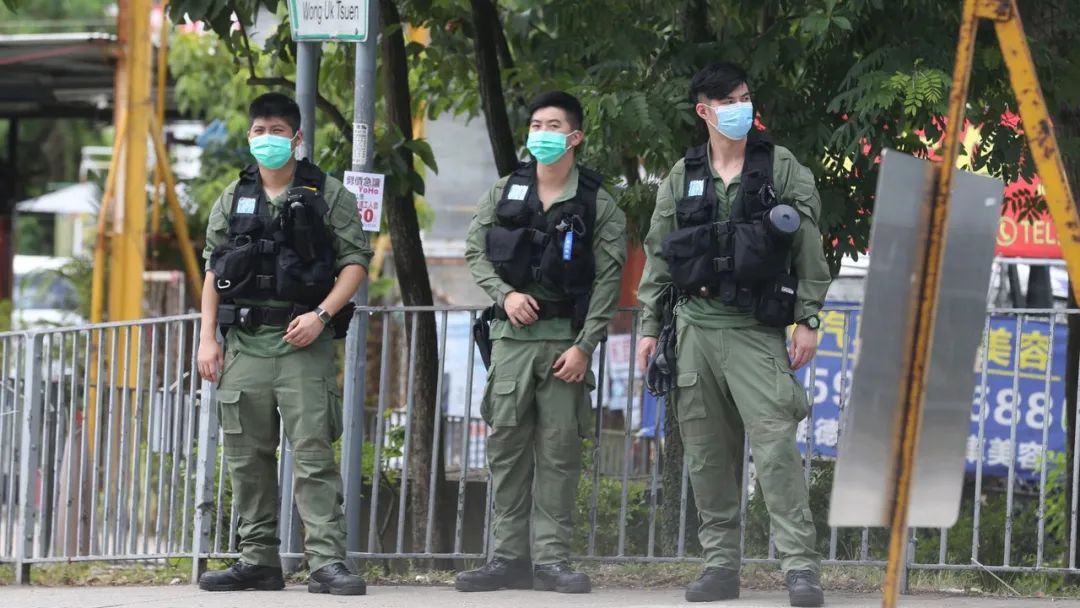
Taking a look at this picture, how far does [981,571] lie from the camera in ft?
21.9

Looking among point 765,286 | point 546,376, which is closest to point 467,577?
point 546,376

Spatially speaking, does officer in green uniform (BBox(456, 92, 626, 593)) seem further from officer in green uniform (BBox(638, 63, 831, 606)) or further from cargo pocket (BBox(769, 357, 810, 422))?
cargo pocket (BBox(769, 357, 810, 422))

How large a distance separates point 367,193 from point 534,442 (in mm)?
1344

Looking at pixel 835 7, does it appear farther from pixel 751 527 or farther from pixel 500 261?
pixel 751 527

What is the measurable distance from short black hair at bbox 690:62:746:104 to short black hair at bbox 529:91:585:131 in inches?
21.6

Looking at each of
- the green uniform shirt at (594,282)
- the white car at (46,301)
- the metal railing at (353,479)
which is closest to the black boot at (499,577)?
the metal railing at (353,479)

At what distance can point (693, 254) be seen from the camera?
568cm

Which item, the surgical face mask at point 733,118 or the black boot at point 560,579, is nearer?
the surgical face mask at point 733,118

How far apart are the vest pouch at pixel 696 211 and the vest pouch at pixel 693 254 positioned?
4 cm

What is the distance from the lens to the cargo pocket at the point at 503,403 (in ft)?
20.1

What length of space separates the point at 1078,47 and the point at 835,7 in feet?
4.35

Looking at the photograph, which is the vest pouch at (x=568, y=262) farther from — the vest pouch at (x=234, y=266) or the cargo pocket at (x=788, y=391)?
the vest pouch at (x=234, y=266)

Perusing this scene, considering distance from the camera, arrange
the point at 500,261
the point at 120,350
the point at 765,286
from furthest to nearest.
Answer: the point at 120,350 → the point at 500,261 → the point at 765,286

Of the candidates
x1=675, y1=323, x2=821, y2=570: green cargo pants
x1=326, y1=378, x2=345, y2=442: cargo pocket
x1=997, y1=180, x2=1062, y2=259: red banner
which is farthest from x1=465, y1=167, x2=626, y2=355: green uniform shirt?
x1=997, y1=180, x2=1062, y2=259: red banner
